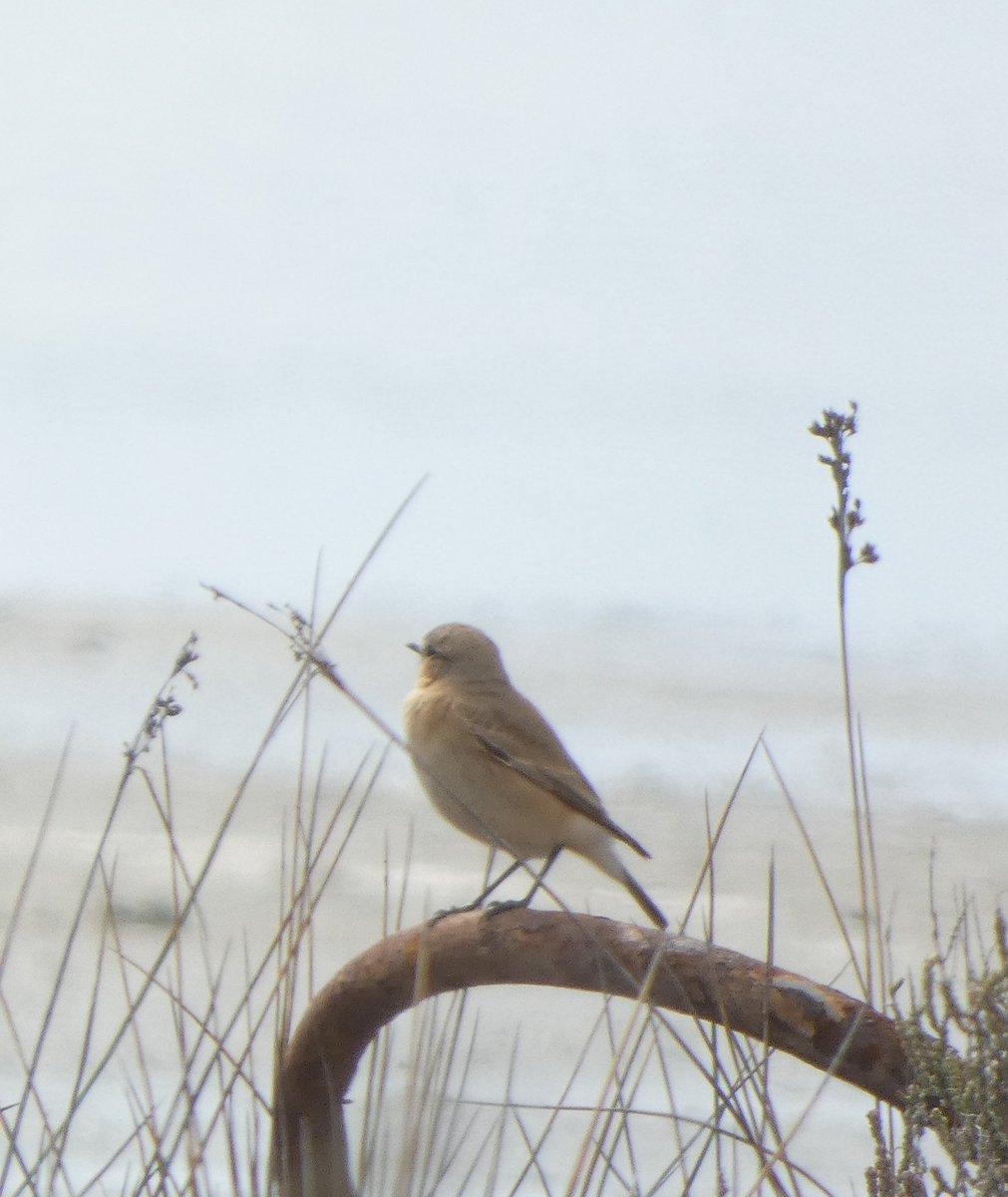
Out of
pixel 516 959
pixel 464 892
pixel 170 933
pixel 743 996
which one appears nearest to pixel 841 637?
pixel 743 996

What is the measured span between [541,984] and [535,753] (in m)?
0.94

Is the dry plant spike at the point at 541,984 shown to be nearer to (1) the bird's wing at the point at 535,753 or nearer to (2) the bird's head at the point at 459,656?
(1) the bird's wing at the point at 535,753

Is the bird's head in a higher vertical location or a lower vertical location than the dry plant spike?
higher

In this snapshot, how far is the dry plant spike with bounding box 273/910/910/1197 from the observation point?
1.10 m

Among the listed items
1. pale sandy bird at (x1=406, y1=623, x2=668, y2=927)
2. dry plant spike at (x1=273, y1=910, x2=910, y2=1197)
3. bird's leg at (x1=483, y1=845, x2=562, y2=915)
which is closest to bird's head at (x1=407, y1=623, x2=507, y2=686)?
pale sandy bird at (x1=406, y1=623, x2=668, y2=927)

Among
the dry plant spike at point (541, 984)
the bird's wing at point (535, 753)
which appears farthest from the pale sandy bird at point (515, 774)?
the dry plant spike at point (541, 984)

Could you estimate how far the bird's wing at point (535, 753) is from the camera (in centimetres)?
214

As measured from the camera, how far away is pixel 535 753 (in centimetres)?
222

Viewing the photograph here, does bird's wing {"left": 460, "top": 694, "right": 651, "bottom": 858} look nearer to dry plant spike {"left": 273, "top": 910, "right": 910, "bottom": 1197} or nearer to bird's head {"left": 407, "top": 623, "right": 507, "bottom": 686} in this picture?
bird's head {"left": 407, "top": 623, "right": 507, "bottom": 686}

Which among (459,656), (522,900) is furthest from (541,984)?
(459,656)

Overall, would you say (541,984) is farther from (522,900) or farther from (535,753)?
(535,753)

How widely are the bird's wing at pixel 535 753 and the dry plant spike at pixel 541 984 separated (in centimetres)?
76

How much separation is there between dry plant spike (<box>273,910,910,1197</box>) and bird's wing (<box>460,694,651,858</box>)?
761 mm

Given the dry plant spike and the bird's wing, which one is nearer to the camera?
the dry plant spike
